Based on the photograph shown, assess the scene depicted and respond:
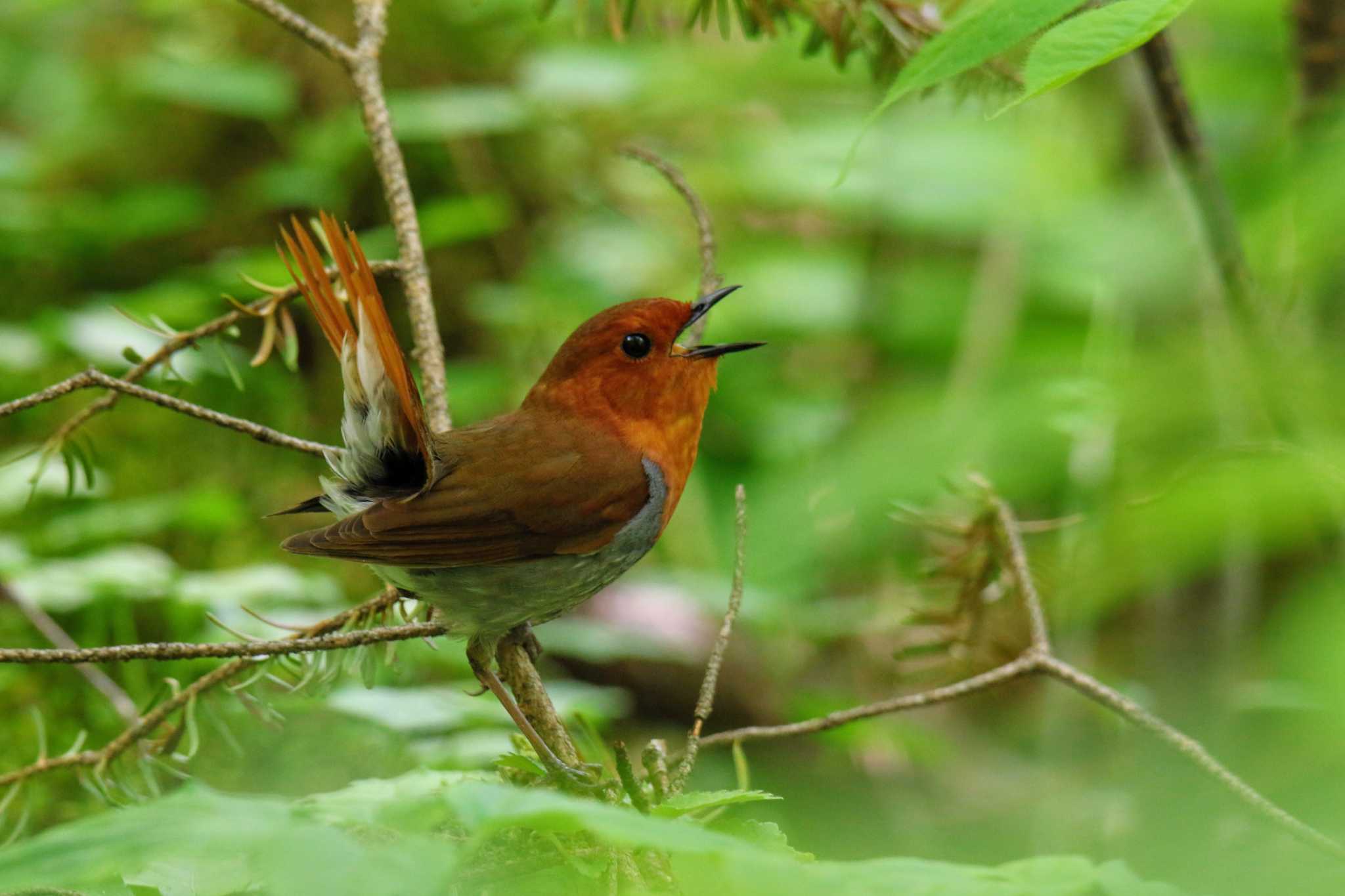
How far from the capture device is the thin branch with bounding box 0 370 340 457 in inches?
61.6

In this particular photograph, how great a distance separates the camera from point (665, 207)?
17.5ft

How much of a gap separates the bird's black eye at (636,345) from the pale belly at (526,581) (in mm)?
204

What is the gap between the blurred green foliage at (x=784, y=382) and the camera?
7.98 feet

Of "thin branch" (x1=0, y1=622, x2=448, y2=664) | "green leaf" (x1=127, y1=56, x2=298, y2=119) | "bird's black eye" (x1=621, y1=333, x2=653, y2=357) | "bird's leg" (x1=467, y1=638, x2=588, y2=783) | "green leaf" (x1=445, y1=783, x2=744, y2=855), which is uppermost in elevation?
"green leaf" (x1=127, y1=56, x2=298, y2=119)

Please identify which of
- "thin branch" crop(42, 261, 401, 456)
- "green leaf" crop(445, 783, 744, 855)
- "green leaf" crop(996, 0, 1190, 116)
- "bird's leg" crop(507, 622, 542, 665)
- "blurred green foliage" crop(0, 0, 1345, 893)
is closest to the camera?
"green leaf" crop(445, 783, 744, 855)

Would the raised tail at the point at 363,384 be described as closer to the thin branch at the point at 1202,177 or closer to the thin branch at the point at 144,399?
the thin branch at the point at 144,399

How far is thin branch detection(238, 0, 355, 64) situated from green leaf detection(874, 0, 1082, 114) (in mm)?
1174

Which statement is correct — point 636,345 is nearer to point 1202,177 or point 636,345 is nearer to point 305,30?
point 305,30

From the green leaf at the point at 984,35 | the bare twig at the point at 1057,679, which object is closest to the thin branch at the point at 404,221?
the bare twig at the point at 1057,679

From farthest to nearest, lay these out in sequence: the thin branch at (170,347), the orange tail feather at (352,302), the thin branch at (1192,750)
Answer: the thin branch at (170,347), the orange tail feather at (352,302), the thin branch at (1192,750)

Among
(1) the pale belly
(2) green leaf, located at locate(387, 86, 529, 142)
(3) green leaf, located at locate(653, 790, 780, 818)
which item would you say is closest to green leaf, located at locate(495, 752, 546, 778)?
(3) green leaf, located at locate(653, 790, 780, 818)

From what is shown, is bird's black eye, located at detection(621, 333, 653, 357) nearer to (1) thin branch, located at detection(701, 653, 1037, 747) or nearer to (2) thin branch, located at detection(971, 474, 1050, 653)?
(2) thin branch, located at detection(971, 474, 1050, 653)

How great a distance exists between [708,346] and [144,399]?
0.97m

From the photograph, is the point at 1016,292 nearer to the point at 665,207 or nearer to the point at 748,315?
the point at 748,315
